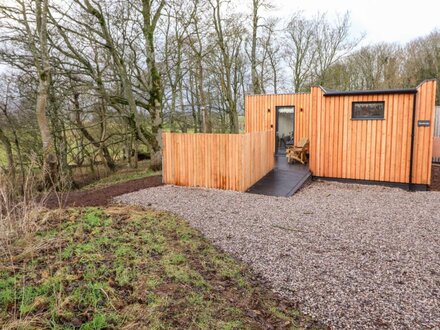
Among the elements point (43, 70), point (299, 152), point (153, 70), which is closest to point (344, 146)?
point (299, 152)

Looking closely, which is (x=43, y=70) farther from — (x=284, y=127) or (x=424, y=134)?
(x=424, y=134)

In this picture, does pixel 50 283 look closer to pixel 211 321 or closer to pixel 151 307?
pixel 151 307

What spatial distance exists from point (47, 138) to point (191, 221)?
5325mm

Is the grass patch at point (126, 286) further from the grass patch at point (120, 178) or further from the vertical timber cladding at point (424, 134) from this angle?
the vertical timber cladding at point (424, 134)

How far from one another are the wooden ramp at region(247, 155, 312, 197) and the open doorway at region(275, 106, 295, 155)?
1673 millimetres

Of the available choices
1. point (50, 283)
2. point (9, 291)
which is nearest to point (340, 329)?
point (50, 283)

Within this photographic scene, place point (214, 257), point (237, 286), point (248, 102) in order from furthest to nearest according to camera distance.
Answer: point (248, 102) < point (214, 257) < point (237, 286)

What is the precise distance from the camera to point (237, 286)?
9.74 feet

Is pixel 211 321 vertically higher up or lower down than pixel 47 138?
Answer: lower down

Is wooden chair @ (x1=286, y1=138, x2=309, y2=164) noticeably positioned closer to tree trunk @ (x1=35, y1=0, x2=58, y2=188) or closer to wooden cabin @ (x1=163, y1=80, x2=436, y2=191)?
wooden cabin @ (x1=163, y1=80, x2=436, y2=191)

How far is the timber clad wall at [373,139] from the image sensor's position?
25.6 ft

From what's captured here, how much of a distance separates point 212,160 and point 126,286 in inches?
186

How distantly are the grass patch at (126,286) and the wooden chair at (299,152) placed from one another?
7.20 m

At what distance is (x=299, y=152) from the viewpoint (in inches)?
410
